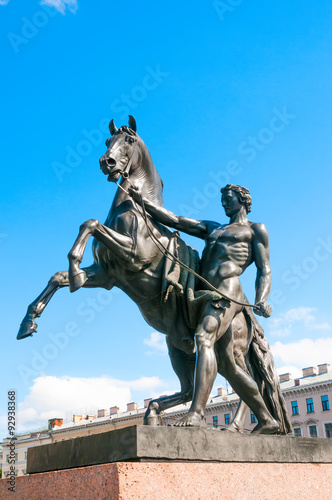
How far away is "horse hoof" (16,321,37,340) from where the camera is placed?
5.61m

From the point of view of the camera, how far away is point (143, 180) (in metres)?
6.65

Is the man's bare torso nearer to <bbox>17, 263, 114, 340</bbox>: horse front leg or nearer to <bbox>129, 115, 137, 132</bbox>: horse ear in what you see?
<bbox>17, 263, 114, 340</bbox>: horse front leg

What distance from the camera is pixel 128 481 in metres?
3.86

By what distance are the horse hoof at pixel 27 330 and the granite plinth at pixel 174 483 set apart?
4.60 feet

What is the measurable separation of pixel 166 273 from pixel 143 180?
1299mm

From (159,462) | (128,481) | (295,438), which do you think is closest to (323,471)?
(295,438)

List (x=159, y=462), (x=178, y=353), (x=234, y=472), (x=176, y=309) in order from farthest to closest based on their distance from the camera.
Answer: (x=178, y=353)
(x=176, y=309)
(x=234, y=472)
(x=159, y=462)

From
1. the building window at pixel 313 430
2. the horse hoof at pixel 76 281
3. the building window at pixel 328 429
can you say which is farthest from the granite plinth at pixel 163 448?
the building window at pixel 313 430

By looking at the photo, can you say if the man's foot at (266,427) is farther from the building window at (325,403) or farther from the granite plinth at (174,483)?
the building window at (325,403)

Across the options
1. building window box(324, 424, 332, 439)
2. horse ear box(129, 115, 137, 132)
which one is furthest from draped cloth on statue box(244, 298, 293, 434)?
building window box(324, 424, 332, 439)

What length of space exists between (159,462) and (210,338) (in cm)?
156

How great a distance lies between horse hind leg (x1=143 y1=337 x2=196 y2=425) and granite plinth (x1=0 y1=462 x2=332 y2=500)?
1.55 metres

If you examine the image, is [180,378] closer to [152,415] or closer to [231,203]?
[152,415]

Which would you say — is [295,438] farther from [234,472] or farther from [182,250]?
[182,250]
